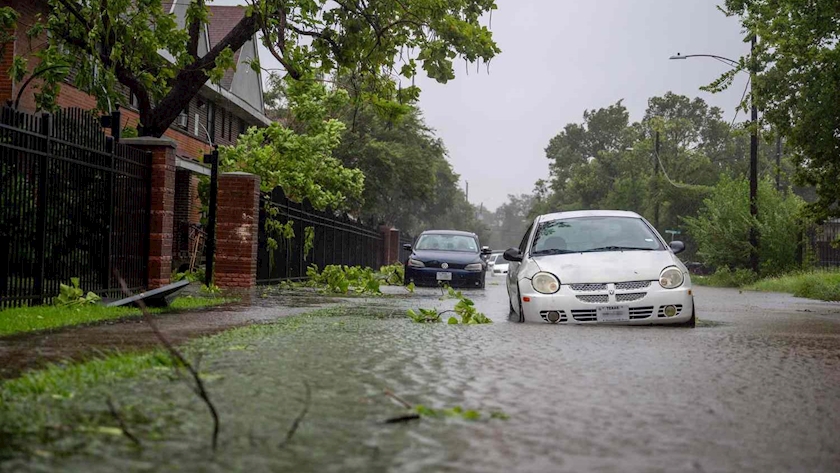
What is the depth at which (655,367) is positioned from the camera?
6973 mm

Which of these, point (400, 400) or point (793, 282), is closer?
point (400, 400)

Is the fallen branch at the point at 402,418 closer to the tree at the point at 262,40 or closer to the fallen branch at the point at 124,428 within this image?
the fallen branch at the point at 124,428

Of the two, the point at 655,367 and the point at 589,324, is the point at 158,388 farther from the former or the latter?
the point at 589,324

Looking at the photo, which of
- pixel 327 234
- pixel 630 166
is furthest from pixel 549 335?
pixel 630 166

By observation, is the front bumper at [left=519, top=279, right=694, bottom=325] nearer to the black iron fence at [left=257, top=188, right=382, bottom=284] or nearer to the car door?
the car door

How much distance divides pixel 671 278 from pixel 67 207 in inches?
263

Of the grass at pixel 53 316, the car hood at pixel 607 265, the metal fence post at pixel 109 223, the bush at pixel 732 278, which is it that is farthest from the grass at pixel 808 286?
the grass at pixel 53 316

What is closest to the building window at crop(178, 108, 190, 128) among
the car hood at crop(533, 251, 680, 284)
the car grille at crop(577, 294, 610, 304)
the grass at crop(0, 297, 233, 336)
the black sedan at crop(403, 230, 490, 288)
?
the black sedan at crop(403, 230, 490, 288)

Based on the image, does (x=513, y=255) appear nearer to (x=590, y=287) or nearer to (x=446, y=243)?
(x=590, y=287)

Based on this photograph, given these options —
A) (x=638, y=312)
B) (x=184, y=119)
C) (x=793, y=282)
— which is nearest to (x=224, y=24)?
(x=184, y=119)

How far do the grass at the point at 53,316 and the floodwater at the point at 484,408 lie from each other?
1867 millimetres

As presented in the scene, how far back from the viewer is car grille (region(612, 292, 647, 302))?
11102 millimetres

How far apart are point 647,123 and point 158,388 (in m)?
98.3

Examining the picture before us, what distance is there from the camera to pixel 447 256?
82.3 feet
